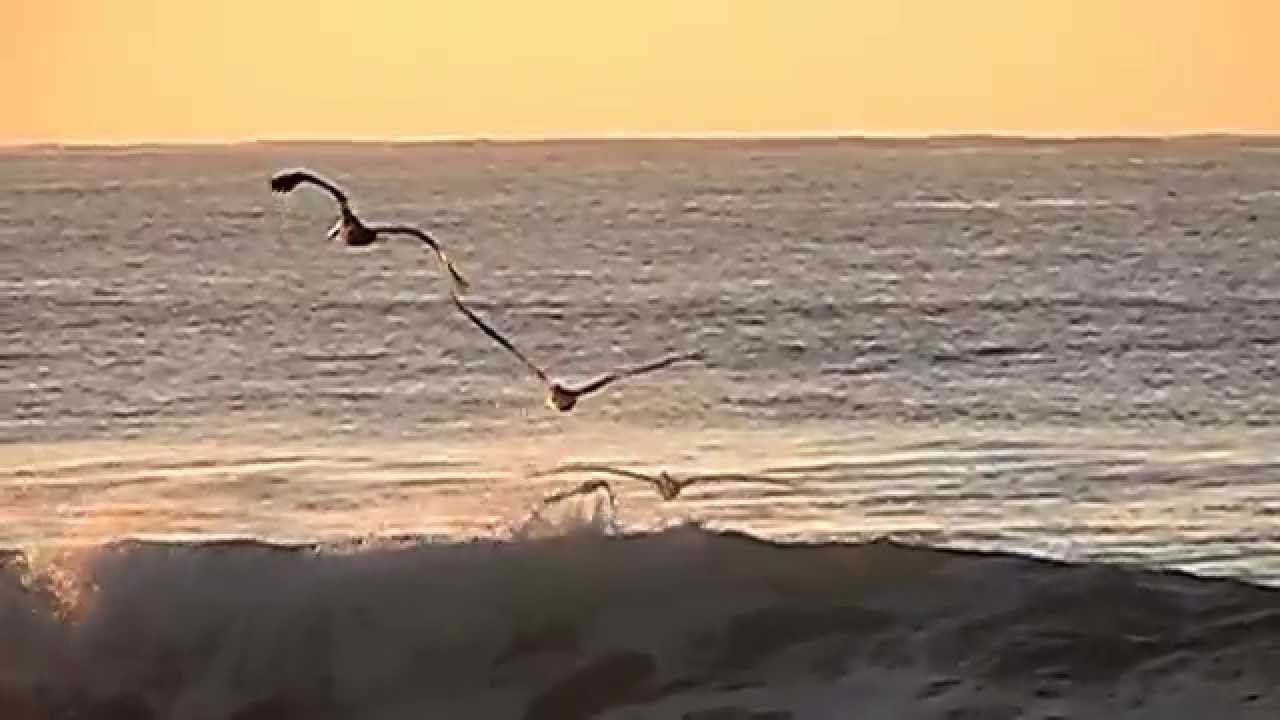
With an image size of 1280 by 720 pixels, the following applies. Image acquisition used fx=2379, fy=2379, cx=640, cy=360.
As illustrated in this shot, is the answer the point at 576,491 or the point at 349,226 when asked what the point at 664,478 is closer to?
the point at 576,491

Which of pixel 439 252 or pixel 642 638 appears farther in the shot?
pixel 439 252

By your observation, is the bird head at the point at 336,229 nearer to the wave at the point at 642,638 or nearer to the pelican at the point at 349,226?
the pelican at the point at 349,226

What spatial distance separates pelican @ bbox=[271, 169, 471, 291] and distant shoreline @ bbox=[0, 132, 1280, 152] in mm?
22

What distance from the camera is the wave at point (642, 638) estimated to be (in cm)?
85

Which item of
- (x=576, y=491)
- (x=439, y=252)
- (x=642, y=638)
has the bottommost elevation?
(x=642, y=638)

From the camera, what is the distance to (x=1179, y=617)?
2.94 feet

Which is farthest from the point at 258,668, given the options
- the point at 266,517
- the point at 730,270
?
the point at 730,270

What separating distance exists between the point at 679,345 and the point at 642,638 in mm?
295

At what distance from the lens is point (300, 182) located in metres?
1.18

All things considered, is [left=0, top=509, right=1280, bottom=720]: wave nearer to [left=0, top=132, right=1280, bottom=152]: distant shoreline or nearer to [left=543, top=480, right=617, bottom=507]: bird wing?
[left=543, top=480, right=617, bottom=507]: bird wing

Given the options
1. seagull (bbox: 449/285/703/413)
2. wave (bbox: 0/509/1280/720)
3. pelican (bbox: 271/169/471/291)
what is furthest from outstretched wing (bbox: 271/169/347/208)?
wave (bbox: 0/509/1280/720)

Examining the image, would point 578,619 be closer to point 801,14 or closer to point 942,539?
point 942,539

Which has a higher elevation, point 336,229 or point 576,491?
point 336,229

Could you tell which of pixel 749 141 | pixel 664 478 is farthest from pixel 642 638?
pixel 749 141
